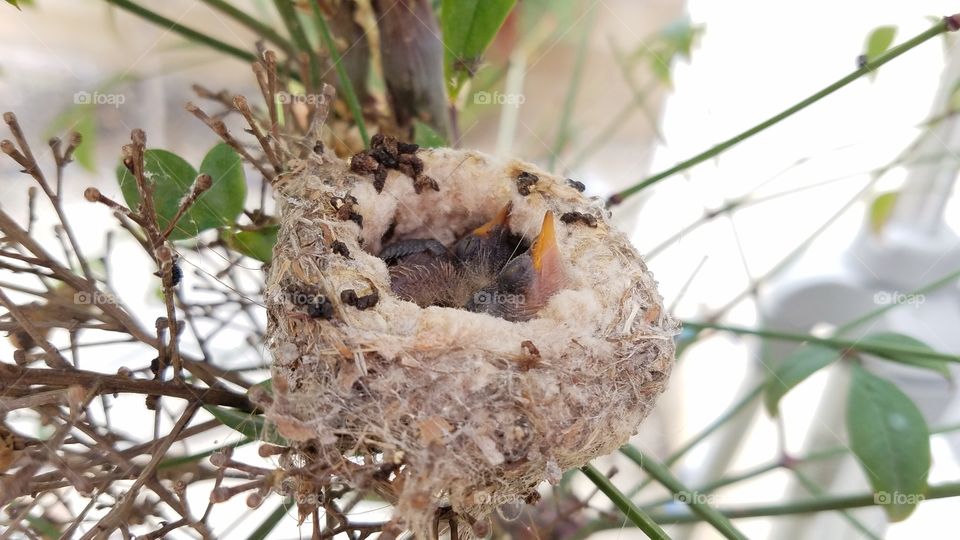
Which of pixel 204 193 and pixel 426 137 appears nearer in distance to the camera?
pixel 204 193

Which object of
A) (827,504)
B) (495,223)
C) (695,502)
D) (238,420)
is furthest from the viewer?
(495,223)

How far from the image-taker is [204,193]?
729mm

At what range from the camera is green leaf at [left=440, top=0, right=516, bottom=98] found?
0.76 m

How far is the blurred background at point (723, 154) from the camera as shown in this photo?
1350 millimetres

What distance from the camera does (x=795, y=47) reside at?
163cm

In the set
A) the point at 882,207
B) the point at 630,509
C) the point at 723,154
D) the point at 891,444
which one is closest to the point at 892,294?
the point at 882,207

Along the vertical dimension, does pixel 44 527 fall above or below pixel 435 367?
below

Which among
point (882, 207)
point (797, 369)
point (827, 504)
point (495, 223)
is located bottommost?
point (827, 504)

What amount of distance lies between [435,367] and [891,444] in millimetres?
559

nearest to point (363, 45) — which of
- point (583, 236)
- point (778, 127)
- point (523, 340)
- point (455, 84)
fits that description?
point (455, 84)

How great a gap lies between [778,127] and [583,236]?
98cm

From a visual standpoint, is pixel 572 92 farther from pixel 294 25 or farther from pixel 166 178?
pixel 166 178

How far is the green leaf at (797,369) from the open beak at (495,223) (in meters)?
0.43

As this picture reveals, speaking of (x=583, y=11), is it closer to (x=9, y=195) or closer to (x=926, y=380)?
(x=926, y=380)
